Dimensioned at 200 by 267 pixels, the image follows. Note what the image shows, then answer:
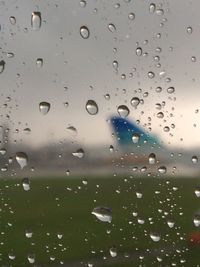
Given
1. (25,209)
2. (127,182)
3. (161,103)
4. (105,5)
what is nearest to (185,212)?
(127,182)

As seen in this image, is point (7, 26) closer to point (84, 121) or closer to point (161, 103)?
point (84, 121)

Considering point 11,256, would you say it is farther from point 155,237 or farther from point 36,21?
point 36,21

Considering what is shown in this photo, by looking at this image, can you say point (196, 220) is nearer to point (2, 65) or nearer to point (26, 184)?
point (26, 184)

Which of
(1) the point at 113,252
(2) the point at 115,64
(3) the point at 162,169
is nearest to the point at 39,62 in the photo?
(2) the point at 115,64

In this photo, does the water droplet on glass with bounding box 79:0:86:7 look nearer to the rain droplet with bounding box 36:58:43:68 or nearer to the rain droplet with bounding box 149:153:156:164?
the rain droplet with bounding box 36:58:43:68

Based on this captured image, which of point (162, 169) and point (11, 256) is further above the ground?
point (162, 169)

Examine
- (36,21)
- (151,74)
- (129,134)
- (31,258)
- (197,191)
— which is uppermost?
(36,21)

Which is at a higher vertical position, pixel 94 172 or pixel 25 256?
pixel 94 172
